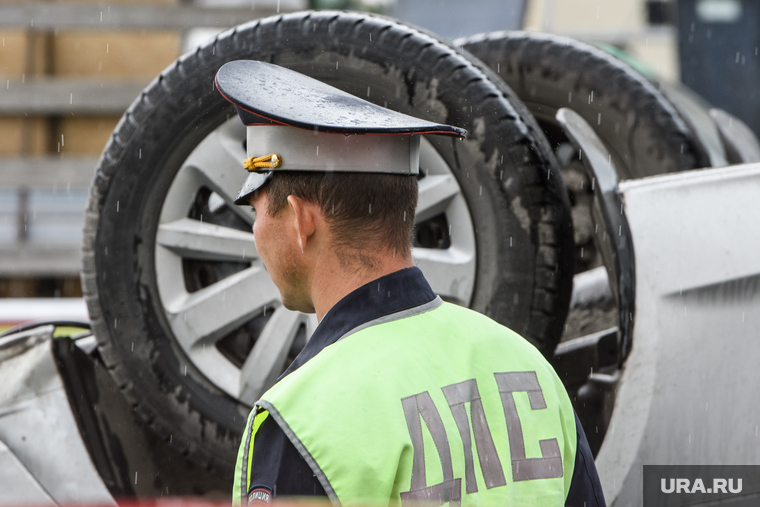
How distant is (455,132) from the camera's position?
3.80 feet

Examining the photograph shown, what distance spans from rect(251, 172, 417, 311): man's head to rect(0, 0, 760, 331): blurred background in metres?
A: 5.70

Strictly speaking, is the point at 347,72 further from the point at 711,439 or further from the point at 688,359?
the point at 711,439

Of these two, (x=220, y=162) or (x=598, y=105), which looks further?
(x=598, y=105)

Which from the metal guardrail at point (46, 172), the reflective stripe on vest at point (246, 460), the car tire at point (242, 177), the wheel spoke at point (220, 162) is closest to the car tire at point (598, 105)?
the car tire at point (242, 177)

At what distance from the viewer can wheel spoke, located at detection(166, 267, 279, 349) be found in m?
2.03

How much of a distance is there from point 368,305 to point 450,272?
84 cm

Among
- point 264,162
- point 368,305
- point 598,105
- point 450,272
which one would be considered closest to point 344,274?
point 368,305

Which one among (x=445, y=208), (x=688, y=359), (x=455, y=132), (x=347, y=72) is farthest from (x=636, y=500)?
(x=347, y=72)

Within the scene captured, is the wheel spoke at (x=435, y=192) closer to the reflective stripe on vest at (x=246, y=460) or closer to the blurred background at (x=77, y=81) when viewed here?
the reflective stripe on vest at (x=246, y=460)

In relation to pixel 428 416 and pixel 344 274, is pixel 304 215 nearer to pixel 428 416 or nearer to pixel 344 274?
pixel 344 274

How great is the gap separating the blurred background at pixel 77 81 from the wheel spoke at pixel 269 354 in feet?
16.0

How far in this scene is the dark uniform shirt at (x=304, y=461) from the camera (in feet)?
3.22

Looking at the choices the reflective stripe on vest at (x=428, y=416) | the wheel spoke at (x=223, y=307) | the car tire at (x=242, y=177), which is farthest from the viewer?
the wheel spoke at (x=223, y=307)

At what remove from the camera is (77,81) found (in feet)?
21.7
